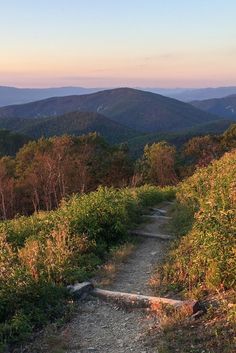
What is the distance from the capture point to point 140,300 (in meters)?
6.61

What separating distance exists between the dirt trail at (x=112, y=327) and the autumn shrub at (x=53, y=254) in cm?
42

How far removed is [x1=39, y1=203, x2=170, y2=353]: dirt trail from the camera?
5477 millimetres

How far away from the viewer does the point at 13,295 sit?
6133 mm

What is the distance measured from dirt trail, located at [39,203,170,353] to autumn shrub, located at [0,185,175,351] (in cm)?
42

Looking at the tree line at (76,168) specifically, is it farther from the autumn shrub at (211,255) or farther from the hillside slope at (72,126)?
the hillside slope at (72,126)

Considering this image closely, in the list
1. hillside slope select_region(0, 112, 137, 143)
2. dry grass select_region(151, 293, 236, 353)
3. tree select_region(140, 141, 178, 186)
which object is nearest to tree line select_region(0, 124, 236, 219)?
tree select_region(140, 141, 178, 186)

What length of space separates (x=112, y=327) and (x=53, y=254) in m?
2.34

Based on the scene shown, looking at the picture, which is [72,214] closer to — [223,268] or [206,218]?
[206,218]

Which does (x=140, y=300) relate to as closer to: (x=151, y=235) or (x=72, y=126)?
(x=151, y=235)

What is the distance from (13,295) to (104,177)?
43238mm

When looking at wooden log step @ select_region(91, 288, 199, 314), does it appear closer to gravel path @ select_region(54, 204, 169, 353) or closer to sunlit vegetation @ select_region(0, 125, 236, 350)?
gravel path @ select_region(54, 204, 169, 353)

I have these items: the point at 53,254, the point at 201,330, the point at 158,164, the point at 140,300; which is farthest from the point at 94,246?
the point at 158,164

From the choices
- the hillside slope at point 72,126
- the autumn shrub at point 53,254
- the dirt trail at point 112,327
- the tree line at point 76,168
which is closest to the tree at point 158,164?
the tree line at point 76,168

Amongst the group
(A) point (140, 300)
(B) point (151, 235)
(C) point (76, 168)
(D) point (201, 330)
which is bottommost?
(C) point (76, 168)
